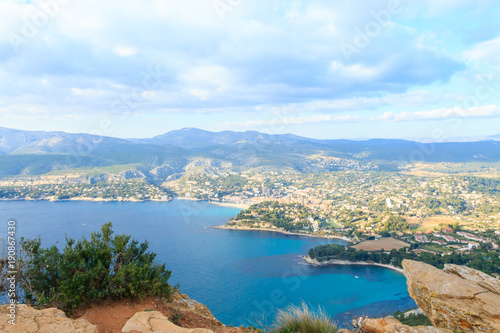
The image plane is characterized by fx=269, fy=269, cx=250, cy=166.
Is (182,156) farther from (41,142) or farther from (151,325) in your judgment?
(151,325)

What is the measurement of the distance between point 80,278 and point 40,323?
4.16ft

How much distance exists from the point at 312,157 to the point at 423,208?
65.8m

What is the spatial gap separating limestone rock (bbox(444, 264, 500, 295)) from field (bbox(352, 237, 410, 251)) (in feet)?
93.4

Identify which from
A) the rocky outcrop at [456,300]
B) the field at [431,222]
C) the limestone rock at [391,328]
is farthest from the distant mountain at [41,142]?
the rocky outcrop at [456,300]

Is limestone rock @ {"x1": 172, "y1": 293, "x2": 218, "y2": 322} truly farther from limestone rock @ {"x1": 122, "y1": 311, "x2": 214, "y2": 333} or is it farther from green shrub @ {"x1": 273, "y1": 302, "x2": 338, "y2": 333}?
green shrub @ {"x1": 273, "y1": 302, "x2": 338, "y2": 333}

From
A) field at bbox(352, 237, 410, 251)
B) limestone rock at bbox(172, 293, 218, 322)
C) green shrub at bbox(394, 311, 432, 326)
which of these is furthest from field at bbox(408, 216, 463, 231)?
limestone rock at bbox(172, 293, 218, 322)

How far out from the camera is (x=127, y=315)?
385 centimetres

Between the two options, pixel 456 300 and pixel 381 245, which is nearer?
pixel 456 300

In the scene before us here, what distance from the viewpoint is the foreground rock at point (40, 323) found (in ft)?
8.93

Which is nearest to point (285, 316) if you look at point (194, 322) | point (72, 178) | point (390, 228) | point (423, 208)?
point (194, 322)

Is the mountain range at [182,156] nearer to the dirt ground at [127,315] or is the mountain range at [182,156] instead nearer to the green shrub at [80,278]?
the green shrub at [80,278]

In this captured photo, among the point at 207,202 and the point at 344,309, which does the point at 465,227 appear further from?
the point at 207,202

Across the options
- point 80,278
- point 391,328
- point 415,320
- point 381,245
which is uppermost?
point 80,278

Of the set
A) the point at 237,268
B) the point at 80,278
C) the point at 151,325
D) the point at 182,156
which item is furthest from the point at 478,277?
the point at 182,156
